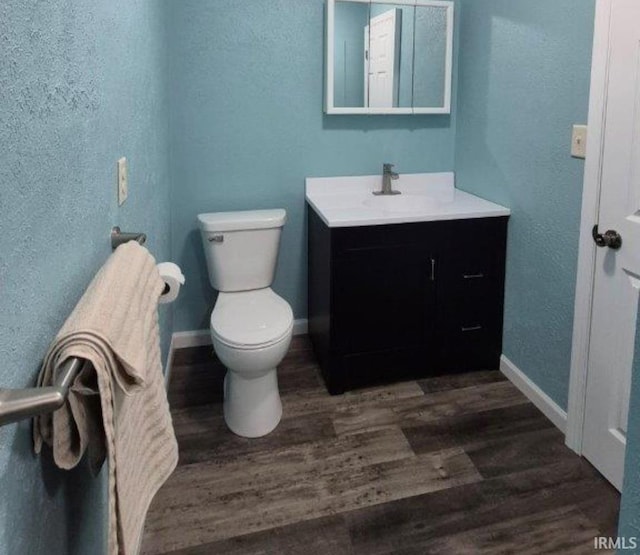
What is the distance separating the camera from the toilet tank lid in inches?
101

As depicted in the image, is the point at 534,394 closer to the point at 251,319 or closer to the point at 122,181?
the point at 251,319

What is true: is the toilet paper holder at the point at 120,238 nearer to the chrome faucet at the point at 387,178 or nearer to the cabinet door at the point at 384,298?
the cabinet door at the point at 384,298

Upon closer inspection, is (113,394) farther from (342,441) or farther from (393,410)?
(393,410)

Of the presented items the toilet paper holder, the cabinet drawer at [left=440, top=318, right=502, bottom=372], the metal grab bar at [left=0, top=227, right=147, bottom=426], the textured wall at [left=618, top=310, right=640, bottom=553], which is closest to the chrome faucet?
the cabinet drawer at [left=440, top=318, right=502, bottom=372]

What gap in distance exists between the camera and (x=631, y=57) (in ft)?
5.60

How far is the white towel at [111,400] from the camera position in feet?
2.50

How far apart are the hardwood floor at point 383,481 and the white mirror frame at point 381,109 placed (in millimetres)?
1380

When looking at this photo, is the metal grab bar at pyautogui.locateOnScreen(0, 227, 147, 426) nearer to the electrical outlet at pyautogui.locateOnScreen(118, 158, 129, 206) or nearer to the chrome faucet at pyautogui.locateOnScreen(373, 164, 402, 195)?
the electrical outlet at pyautogui.locateOnScreen(118, 158, 129, 206)

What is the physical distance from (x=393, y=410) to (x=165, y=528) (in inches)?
41.5

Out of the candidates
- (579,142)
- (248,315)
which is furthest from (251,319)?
(579,142)

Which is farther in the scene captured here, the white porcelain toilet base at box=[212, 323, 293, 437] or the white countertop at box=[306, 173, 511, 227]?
the white countertop at box=[306, 173, 511, 227]

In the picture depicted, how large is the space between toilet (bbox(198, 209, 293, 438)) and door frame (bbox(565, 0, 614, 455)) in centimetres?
108


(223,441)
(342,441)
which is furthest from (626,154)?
(223,441)

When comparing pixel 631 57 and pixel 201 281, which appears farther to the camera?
pixel 201 281
